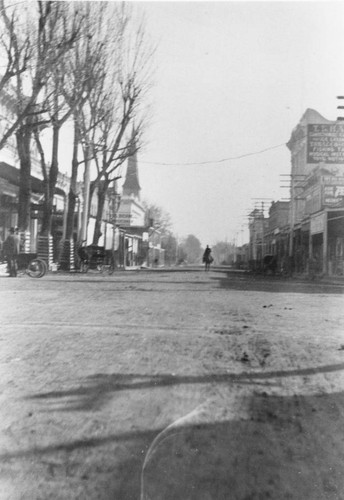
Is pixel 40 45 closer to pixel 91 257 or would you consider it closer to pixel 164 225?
pixel 91 257

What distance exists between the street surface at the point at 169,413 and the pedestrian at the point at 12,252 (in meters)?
10.7

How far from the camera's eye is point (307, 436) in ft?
10.3

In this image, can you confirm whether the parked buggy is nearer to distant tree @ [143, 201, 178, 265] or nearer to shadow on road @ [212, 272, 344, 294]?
shadow on road @ [212, 272, 344, 294]

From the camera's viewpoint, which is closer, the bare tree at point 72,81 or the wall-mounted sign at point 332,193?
the bare tree at point 72,81

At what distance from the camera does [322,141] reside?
4025 cm

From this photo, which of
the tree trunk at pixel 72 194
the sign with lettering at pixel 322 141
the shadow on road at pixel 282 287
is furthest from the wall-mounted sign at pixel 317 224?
the tree trunk at pixel 72 194

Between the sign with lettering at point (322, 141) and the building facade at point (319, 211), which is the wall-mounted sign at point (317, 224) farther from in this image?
the sign with lettering at point (322, 141)

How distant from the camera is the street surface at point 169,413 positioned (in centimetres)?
262

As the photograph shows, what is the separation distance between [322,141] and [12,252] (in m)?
29.4

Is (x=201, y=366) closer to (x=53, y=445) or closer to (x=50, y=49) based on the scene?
(x=53, y=445)

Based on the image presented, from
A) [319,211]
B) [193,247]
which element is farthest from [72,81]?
[193,247]

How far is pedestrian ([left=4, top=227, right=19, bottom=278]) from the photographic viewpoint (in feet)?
53.8

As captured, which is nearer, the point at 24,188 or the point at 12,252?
the point at 12,252

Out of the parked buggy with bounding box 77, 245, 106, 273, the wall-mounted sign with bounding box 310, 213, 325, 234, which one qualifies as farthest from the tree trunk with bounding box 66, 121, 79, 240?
the wall-mounted sign with bounding box 310, 213, 325, 234
